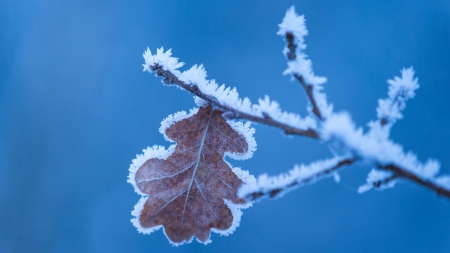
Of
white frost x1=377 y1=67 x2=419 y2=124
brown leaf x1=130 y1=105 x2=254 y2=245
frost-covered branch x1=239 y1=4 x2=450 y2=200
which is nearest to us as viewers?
frost-covered branch x1=239 y1=4 x2=450 y2=200

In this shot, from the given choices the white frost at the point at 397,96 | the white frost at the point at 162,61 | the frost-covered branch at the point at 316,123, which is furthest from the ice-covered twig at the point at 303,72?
the white frost at the point at 162,61

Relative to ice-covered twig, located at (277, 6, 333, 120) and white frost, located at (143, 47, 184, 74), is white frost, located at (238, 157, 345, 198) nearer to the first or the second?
ice-covered twig, located at (277, 6, 333, 120)

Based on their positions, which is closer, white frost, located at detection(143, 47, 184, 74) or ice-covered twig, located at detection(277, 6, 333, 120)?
ice-covered twig, located at detection(277, 6, 333, 120)

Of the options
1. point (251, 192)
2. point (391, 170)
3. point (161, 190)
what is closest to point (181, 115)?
point (161, 190)

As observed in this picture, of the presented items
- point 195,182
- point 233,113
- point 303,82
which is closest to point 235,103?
point 233,113

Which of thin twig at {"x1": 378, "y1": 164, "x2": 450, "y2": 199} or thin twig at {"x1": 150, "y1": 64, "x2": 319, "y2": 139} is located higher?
thin twig at {"x1": 150, "y1": 64, "x2": 319, "y2": 139}

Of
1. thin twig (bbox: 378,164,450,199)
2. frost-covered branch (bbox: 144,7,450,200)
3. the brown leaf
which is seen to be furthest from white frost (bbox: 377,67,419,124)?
the brown leaf

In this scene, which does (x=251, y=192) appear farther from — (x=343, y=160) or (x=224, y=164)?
(x=224, y=164)

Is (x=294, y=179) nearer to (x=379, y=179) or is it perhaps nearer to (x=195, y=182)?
(x=379, y=179)

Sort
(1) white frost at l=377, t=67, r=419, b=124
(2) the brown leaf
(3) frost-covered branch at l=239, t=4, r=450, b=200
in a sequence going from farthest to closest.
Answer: (2) the brown leaf < (1) white frost at l=377, t=67, r=419, b=124 < (3) frost-covered branch at l=239, t=4, r=450, b=200
